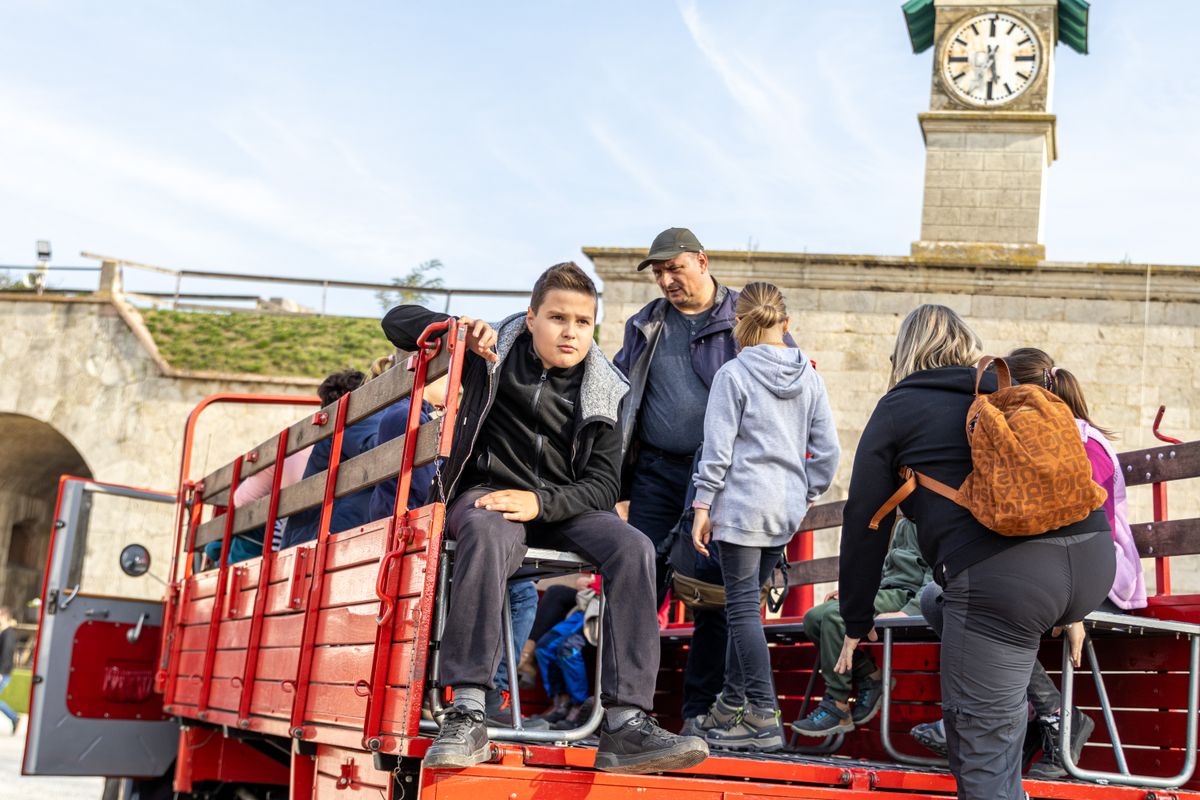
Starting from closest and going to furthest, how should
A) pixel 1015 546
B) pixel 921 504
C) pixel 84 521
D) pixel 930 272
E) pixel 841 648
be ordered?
pixel 1015 546 < pixel 921 504 < pixel 841 648 < pixel 84 521 < pixel 930 272

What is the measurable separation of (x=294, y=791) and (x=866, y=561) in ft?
7.00

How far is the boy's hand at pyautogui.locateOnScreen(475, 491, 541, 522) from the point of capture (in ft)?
12.9

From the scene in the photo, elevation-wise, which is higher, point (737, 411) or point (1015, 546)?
point (737, 411)

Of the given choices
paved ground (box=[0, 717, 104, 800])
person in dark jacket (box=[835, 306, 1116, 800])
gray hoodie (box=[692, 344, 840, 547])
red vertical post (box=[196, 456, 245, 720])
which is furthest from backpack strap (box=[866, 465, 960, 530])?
paved ground (box=[0, 717, 104, 800])

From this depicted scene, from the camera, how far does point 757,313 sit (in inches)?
197

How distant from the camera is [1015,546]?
11.5ft

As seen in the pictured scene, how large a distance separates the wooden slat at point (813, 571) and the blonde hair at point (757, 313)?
6.51 ft

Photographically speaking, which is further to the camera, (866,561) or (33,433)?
(33,433)

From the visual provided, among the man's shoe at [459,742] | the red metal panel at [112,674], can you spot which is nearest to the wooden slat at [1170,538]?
the man's shoe at [459,742]

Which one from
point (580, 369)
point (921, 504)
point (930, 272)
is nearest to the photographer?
point (921, 504)

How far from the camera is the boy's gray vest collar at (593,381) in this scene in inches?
167

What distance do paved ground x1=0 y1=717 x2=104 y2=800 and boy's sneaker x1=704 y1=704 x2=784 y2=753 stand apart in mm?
9318

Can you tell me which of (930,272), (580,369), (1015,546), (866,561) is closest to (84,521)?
(580,369)

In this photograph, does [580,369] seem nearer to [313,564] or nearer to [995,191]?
[313,564]
